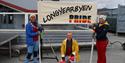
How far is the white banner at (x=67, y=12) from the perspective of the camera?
38.9 ft

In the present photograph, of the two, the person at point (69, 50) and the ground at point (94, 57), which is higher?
the person at point (69, 50)

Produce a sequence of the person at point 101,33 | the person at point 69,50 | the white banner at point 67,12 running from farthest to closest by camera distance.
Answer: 1. the white banner at point 67,12
2. the person at point 101,33
3. the person at point 69,50

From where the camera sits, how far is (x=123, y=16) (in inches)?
1014

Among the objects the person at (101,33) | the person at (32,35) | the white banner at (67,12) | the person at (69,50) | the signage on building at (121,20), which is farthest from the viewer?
the signage on building at (121,20)

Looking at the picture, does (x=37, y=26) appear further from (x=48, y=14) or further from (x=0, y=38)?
(x=0, y=38)

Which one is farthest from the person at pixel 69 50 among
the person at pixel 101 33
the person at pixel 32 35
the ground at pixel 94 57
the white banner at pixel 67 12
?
the ground at pixel 94 57

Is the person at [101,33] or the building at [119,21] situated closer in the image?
the person at [101,33]

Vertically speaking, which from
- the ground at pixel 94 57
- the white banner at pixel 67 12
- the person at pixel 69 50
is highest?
the white banner at pixel 67 12

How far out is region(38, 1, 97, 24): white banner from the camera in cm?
1185

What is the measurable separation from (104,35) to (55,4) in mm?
1977

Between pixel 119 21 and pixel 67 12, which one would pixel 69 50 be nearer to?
pixel 67 12

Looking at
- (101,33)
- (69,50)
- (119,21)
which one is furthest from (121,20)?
(69,50)

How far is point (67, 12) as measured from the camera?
12.1 m

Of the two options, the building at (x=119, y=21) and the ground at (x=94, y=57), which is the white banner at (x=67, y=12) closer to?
the ground at (x=94, y=57)
